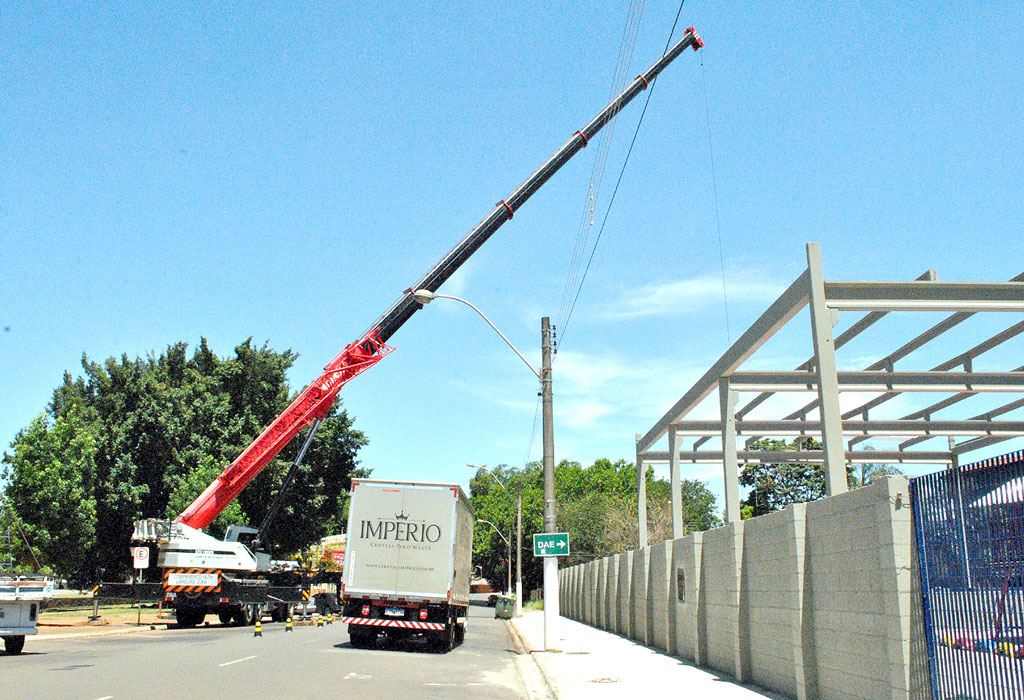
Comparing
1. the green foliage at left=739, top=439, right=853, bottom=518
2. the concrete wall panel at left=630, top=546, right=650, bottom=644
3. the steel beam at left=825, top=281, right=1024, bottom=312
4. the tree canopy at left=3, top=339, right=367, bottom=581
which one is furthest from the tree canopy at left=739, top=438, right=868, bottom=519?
the steel beam at left=825, top=281, right=1024, bottom=312

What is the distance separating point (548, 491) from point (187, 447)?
29530mm

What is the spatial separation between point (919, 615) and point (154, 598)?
2466 cm

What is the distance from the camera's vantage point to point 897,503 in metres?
8.80

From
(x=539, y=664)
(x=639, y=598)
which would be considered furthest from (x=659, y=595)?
(x=539, y=664)

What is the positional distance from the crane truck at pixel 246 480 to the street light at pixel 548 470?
242 inches

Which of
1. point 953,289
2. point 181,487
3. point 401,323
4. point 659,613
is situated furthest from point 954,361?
point 181,487

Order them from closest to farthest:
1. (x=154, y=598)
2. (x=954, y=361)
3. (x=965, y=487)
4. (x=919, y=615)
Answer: (x=965, y=487) → (x=919, y=615) → (x=954, y=361) → (x=154, y=598)

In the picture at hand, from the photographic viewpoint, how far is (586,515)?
73.2 metres

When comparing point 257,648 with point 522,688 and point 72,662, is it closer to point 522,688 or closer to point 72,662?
point 72,662

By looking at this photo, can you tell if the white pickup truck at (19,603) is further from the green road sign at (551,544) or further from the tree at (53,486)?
the tree at (53,486)

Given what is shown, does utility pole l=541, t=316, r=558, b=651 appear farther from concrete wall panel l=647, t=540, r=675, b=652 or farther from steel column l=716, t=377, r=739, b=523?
steel column l=716, t=377, r=739, b=523

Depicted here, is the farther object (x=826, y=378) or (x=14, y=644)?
(x=14, y=644)

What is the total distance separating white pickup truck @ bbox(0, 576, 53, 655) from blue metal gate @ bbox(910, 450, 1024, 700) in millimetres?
16229

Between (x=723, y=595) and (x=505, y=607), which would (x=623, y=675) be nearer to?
(x=723, y=595)
